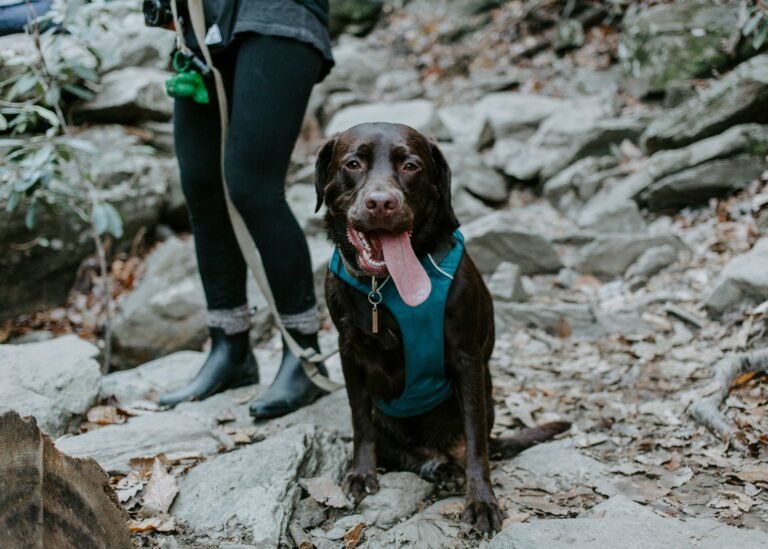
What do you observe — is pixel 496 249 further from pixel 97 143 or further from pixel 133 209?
pixel 97 143

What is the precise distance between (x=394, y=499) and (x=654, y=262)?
3347 mm

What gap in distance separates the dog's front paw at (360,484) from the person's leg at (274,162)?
23.2 inches

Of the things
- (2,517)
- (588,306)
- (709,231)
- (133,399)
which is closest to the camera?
(2,517)

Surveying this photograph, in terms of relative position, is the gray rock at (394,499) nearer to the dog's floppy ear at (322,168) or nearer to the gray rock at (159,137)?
the dog's floppy ear at (322,168)

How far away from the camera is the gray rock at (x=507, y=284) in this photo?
4.83 meters

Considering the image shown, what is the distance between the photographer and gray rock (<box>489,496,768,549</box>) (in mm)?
1874

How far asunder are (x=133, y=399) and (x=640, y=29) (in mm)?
7047

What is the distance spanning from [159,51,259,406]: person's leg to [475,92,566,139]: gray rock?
5948 millimetres

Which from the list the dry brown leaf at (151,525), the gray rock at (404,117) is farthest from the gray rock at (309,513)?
the gray rock at (404,117)

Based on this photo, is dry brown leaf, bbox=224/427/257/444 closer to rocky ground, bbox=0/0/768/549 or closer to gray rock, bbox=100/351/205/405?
rocky ground, bbox=0/0/768/549

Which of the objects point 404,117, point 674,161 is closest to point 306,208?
point 404,117

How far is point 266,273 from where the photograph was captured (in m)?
2.99

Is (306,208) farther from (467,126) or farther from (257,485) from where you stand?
(257,485)

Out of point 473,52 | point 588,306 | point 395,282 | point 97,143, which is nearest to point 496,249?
point 588,306
